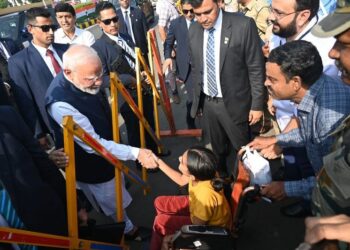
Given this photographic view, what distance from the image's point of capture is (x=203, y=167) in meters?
2.40

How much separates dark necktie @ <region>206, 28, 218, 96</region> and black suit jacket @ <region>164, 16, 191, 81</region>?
49.7 inches

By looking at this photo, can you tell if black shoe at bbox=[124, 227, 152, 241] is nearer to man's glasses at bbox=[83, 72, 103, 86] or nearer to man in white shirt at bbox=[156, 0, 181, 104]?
man's glasses at bbox=[83, 72, 103, 86]

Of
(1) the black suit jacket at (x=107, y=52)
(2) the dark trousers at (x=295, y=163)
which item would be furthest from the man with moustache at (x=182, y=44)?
(2) the dark trousers at (x=295, y=163)

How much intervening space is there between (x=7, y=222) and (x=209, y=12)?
8.01 ft

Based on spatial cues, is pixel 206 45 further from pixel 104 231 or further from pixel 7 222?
pixel 7 222

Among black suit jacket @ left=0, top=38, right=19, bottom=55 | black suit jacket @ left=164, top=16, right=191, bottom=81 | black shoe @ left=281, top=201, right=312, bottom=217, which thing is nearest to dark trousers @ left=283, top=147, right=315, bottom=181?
black shoe @ left=281, top=201, right=312, bottom=217

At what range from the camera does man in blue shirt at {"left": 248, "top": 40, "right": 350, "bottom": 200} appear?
2.02m

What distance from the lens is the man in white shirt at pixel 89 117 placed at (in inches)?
95.8

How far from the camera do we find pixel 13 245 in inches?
68.9

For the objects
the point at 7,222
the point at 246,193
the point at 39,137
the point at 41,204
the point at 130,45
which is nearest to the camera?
the point at 7,222

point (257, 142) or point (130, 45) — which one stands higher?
point (130, 45)

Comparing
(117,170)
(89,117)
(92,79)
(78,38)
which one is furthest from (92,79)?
(78,38)

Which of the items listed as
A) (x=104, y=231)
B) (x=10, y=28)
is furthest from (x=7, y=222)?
(x=10, y=28)

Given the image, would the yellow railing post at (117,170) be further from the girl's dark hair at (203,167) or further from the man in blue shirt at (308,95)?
the man in blue shirt at (308,95)
